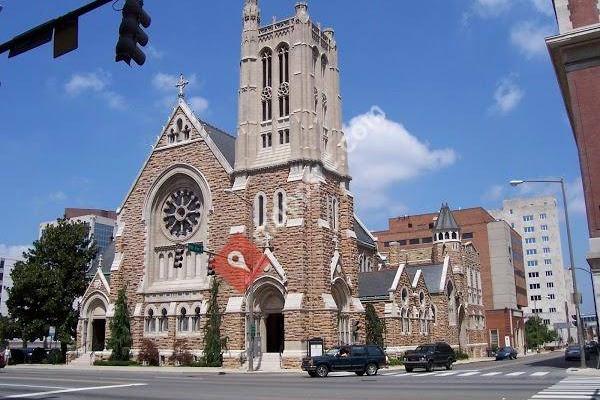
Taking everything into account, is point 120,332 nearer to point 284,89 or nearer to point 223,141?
point 223,141

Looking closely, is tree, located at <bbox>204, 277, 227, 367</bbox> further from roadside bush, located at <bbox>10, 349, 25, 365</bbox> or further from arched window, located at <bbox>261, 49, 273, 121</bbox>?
roadside bush, located at <bbox>10, 349, 25, 365</bbox>

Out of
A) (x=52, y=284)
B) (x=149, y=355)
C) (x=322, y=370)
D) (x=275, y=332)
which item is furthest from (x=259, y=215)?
(x=52, y=284)

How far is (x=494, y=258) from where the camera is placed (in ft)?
342

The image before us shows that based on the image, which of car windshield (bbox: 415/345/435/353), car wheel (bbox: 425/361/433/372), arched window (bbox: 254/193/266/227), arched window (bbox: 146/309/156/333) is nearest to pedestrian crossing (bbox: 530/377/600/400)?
car wheel (bbox: 425/361/433/372)

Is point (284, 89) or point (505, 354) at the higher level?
point (284, 89)

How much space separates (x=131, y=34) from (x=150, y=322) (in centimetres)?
3935

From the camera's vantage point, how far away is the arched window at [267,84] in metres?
46.4

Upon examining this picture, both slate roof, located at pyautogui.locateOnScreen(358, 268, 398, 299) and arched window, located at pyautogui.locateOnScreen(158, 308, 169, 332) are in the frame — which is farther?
slate roof, located at pyautogui.locateOnScreen(358, 268, 398, 299)

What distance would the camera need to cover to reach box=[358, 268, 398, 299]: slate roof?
155 ft

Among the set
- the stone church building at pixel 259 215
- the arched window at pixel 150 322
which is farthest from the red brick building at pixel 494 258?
the arched window at pixel 150 322

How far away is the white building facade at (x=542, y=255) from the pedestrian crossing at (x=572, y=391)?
134 metres

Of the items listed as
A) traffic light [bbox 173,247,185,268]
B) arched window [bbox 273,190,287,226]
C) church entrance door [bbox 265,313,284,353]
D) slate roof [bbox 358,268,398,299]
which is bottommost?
church entrance door [bbox 265,313,284,353]

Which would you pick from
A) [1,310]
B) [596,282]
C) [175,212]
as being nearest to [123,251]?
[175,212]

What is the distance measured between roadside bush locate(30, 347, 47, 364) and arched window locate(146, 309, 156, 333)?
12.8 metres
